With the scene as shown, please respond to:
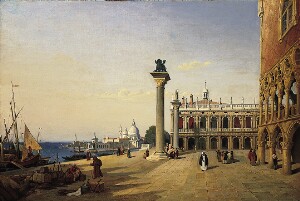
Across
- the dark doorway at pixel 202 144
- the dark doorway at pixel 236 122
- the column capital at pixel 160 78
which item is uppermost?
the column capital at pixel 160 78

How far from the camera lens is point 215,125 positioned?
128ft

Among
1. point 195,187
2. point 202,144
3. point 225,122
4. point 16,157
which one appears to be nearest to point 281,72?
point 195,187

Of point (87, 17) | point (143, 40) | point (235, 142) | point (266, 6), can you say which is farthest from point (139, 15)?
point (235, 142)

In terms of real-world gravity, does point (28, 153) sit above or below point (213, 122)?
below

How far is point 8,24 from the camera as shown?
1373 centimetres

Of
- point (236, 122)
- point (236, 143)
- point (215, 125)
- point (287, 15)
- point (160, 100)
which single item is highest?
point (287, 15)

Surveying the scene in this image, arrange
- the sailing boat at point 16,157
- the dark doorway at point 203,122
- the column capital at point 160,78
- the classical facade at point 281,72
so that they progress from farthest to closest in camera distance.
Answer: the dark doorway at point 203,122, the column capital at point 160,78, the sailing boat at point 16,157, the classical facade at point 281,72

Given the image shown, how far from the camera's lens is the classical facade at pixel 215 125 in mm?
33938

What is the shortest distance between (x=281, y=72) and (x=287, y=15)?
2704 mm

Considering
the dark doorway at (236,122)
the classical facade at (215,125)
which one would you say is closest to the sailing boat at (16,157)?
the classical facade at (215,125)

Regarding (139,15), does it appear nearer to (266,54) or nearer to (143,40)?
(143,40)

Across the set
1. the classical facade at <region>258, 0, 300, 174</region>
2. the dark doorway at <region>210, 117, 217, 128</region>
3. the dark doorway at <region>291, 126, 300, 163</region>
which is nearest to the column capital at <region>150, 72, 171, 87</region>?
the classical facade at <region>258, 0, 300, 174</region>

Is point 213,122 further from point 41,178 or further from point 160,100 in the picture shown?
point 41,178

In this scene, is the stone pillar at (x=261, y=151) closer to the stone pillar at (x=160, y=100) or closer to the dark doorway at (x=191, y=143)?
the stone pillar at (x=160, y=100)
